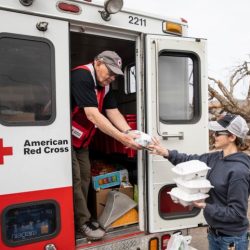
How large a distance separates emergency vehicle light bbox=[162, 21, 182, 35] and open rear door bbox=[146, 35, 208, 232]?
131 millimetres

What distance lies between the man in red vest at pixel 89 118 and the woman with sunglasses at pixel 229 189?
0.78 m

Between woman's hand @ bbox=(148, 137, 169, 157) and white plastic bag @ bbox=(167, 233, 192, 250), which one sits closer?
white plastic bag @ bbox=(167, 233, 192, 250)

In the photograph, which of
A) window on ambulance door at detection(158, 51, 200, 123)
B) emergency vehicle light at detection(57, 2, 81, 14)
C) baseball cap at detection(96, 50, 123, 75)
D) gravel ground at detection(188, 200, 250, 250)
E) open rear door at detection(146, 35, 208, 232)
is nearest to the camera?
emergency vehicle light at detection(57, 2, 81, 14)

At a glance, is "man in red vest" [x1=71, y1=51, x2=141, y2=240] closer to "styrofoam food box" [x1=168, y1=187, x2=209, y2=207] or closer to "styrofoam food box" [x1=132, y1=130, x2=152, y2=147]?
"styrofoam food box" [x1=132, y1=130, x2=152, y2=147]

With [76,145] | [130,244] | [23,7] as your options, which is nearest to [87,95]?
[76,145]

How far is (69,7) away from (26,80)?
0.71 meters

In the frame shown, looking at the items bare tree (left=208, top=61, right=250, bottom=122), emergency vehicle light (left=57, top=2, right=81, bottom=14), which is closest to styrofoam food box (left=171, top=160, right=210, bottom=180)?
emergency vehicle light (left=57, top=2, right=81, bottom=14)

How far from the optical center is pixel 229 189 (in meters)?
2.33

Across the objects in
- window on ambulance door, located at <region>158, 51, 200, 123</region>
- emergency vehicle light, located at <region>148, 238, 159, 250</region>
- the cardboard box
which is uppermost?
window on ambulance door, located at <region>158, 51, 200, 123</region>

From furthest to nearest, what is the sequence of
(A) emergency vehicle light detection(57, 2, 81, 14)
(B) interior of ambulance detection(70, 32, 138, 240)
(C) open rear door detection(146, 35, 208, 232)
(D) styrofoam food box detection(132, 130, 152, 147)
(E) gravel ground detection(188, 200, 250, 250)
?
(E) gravel ground detection(188, 200, 250, 250), (B) interior of ambulance detection(70, 32, 138, 240), (C) open rear door detection(146, 35, 208, 232), (D) styrofoam food box detection(132, 130, 152, 147), (A) emergency vehicle light detection(57, 2, 81, 14)

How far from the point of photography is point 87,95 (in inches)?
116

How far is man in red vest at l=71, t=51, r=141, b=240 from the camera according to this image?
2963 millimetres

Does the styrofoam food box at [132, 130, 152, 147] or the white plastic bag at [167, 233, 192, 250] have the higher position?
the styrofoam food box at [132, 130, 152, 147]

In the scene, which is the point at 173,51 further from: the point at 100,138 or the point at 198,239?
the point at 198,239
